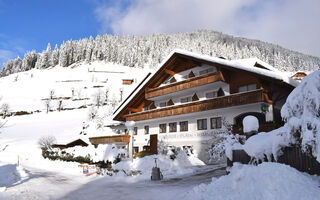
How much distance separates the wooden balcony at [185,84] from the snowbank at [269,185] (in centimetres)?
1720

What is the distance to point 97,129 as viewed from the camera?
5178 cm

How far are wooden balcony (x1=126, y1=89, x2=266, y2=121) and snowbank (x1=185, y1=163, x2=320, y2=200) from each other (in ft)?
46.6

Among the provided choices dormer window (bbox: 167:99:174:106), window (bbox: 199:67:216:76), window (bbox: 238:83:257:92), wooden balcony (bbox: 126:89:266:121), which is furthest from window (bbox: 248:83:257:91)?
dormer window (bbox: 167:99:174:106)

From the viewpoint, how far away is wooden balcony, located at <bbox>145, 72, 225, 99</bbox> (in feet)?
80.6

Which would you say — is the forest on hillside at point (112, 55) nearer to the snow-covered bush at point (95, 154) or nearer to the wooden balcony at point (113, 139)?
the wooden balcony at point (113, 139)

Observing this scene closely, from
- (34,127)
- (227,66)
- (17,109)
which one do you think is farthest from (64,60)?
(227,66)

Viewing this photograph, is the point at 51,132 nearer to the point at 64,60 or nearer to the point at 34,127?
the point at 34,127

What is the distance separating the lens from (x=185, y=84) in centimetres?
2748

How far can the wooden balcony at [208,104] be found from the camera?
21.0 m

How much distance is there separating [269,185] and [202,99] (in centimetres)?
2125

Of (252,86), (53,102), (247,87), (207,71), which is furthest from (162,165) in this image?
(53,102)

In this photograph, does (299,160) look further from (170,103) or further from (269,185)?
(170,103)

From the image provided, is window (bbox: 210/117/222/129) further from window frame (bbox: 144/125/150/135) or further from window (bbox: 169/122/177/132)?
window frame (bbox: 144/125/150/135)

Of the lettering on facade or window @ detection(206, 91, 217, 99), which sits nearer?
the lettering on facade
